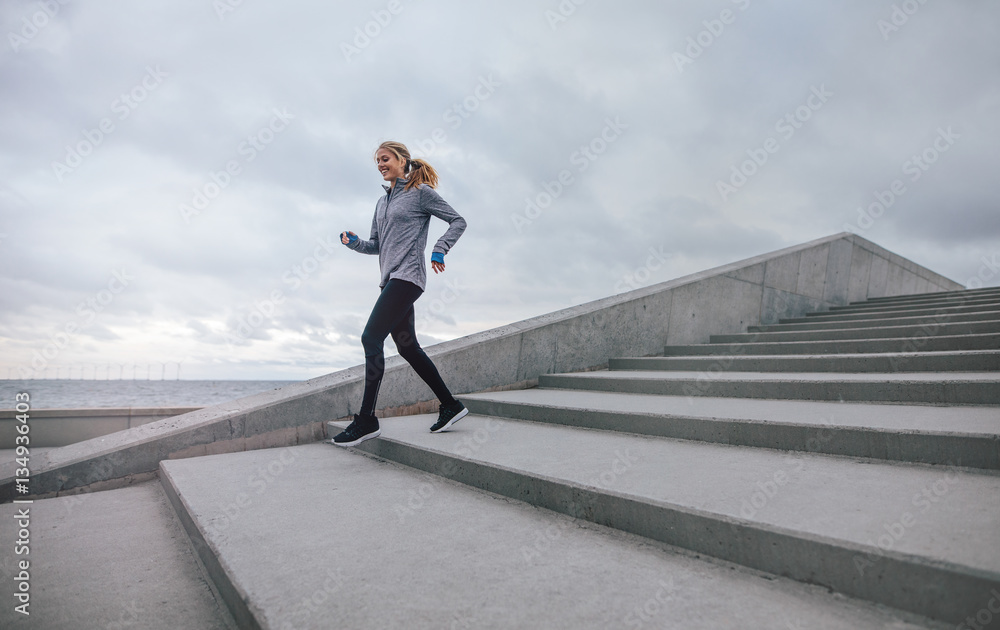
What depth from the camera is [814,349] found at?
5547 mm

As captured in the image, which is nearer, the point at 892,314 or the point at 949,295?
the point at 892,314

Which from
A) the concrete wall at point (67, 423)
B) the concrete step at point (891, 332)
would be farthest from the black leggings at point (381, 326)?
the concrete step at point (891, 332)

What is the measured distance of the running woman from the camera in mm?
3680

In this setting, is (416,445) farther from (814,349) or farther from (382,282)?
(814,349)

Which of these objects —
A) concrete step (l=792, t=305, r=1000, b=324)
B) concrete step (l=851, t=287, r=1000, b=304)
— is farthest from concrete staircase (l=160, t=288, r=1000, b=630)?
concrete step (l=851, t=287, r=1000, b=304)

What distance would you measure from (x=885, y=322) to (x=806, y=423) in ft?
15.2

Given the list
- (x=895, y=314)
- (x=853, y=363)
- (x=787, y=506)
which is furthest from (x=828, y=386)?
(x=895, y=314)

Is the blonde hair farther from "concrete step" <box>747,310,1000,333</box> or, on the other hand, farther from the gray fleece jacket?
"concrete step" <box>747,310,1000,333</box>

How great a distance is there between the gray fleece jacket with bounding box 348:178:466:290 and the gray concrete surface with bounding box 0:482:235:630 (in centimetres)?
198

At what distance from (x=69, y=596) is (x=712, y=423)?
3111mm

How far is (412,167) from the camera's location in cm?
395

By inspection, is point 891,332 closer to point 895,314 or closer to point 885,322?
point 885,322

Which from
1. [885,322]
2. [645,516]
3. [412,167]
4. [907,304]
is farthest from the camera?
[907,304]

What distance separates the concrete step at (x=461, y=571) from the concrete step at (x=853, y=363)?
2968mm
